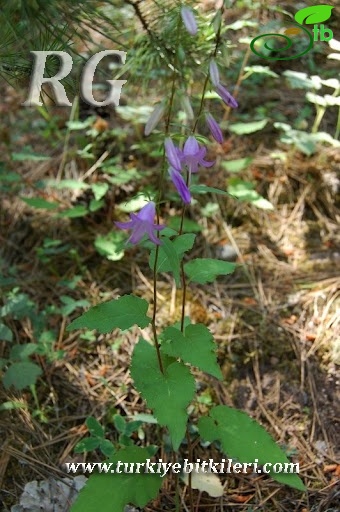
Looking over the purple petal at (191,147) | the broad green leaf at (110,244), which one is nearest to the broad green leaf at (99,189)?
the broad green leaf at (110,244)

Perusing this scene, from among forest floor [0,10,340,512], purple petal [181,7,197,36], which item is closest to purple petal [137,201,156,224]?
purple petal [181,7,197,36]

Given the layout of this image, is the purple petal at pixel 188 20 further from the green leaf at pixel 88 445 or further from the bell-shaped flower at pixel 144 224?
the green leaf at pixel 88 445

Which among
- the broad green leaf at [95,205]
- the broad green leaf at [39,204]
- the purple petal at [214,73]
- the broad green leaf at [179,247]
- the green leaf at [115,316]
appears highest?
the purple petal at [214,73]

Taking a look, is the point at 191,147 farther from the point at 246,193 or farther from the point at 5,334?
the point at 246,193

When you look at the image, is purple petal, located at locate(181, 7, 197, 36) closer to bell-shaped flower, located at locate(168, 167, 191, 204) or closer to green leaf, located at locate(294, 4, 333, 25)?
bell-shaped flower, located at locate(168, 167, 191, 204)

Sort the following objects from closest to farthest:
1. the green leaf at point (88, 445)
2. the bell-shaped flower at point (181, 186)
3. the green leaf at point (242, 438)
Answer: the bell-shaped flower at point (181, 186)
the green leaf at point (242, 438)
the green leaf at point (88, 445)

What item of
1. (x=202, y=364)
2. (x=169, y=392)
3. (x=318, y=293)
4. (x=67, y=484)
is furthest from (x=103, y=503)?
(x=318, y=293)
